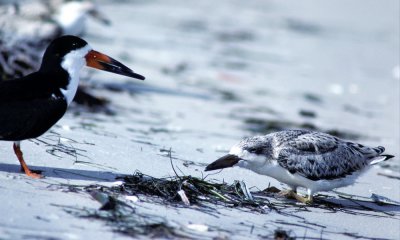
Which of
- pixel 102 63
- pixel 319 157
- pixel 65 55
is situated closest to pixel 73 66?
pixel 65 55

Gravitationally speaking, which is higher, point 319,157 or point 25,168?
point 319,157

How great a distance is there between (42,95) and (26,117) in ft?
0.59

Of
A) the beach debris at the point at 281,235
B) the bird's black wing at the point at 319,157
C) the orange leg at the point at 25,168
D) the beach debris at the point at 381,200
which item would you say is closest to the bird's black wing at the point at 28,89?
the orange leg at the point at 25,168

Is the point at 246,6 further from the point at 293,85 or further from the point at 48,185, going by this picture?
the point at 48,185

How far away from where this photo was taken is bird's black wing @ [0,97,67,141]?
14.9 ft

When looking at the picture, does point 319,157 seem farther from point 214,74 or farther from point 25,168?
point 214,74

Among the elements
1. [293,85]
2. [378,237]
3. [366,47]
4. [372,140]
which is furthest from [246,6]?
[378,237]

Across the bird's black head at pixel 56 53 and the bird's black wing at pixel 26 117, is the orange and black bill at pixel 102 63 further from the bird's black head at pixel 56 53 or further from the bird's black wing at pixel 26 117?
the bird's black wing at pixel 26 117

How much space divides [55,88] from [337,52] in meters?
9.39

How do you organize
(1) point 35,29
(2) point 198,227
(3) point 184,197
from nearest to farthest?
(2) point 198,227
(3) point 184,197
(1) point 35,29

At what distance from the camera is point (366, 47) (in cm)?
1410

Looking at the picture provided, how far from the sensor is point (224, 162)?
484 centimetres

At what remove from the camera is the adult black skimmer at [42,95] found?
456 cm

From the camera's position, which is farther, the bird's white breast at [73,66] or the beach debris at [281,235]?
the bird's white breast at [73,66]
